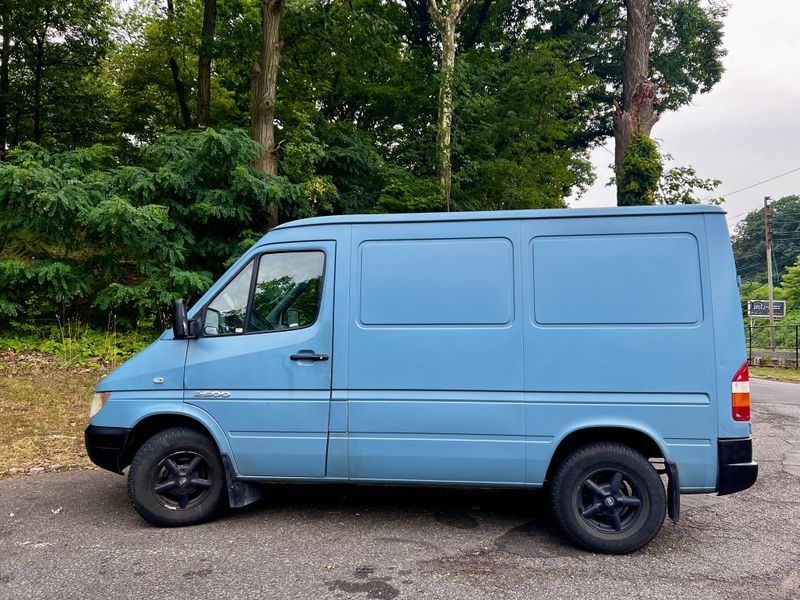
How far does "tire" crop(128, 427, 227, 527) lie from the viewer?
14.3 ft

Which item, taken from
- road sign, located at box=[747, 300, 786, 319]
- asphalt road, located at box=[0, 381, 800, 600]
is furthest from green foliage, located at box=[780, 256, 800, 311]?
asphalt road, located at box=[0, 381, 800, 600]

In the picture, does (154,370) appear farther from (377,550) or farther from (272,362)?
(377,550)

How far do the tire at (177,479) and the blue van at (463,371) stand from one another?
11 mm

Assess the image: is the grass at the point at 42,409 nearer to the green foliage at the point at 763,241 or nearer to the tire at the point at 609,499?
the tire at the point at 609,499

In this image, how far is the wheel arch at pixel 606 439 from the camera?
13.3ft

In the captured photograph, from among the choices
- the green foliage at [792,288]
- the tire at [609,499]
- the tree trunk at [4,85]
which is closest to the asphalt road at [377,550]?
the tire at [609,499]

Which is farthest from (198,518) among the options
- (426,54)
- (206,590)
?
(426,54)

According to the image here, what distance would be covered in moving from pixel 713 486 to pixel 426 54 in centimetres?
1808

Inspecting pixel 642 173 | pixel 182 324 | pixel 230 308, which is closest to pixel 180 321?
pixel 182 324

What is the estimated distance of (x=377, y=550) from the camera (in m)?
4.01

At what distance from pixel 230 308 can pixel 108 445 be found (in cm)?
136

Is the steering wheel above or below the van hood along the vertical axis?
above

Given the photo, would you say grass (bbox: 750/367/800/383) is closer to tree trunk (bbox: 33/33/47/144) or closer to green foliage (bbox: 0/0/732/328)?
green foliage (bbox: 0/0/732/328)

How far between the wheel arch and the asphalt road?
66 cm
